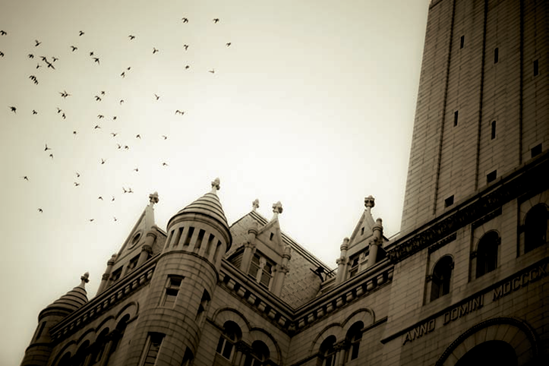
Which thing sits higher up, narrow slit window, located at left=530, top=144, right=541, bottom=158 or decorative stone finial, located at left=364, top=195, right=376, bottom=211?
decorative stone finial, located at left=364, top=195, right=376, bottom=211

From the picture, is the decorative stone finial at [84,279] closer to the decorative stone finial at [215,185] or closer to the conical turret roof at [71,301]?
the conical turret roof at [71,301]

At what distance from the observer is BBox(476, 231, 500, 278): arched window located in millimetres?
39875

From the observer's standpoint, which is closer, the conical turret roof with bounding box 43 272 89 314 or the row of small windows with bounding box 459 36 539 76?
the row of small windows with bounding box 459 36 539 76

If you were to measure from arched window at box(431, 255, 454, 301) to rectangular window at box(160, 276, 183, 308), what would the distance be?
1395 cm

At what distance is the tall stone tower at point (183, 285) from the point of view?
46500mm

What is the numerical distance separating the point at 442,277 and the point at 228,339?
525 inches

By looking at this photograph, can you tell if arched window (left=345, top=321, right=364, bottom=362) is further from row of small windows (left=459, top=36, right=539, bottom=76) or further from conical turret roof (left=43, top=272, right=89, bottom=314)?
conical turret roof (left=43, top=272, right=89, bottom=314)

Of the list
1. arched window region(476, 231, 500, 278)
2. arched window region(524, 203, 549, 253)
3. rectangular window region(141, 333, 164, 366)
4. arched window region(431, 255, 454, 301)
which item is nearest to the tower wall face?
arched window region(431, 255, 454, 301)

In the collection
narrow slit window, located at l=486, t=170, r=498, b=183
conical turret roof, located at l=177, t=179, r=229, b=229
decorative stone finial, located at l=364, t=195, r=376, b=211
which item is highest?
decorative stone finial, located at l=364, t=195, r=376, b=211

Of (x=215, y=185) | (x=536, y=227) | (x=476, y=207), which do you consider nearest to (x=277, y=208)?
(x=215, y=185)

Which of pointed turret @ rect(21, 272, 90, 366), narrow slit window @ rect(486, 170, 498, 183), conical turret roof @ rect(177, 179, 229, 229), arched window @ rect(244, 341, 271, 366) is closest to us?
narrow slit window @ rect(486, 170, 498, 183)

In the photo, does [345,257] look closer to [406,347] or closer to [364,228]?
[364,228]

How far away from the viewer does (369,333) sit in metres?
45.7

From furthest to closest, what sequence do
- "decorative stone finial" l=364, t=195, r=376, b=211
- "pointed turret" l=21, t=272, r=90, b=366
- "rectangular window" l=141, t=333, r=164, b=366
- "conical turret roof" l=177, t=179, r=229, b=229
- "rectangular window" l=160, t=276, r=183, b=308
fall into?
"pointed turret" l=21, t=272, r=90, b=366
"decorative stone finial" l=364, t=195, r=376, b=211
"conical turret roof" l=177, t=179, r=229, b=229
"rectangular window" l=160, t=276, r=183, b=308
"rectangular window" l=141, t=333, r=164, b=366
